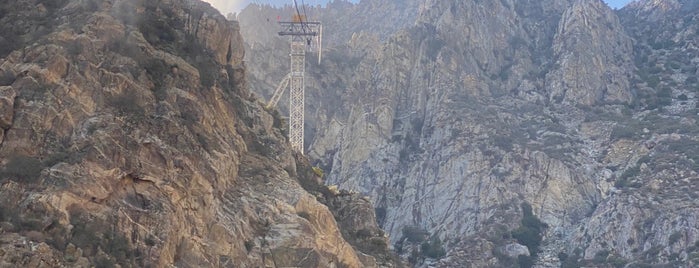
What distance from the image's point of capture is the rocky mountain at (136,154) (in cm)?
2961

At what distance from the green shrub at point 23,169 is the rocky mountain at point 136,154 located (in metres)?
0.04

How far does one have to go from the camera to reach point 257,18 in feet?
405

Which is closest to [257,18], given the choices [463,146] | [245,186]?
[463,146]

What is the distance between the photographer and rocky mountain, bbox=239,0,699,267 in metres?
76.1

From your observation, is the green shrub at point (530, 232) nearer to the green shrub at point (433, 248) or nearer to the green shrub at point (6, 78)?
the green shrub at point (433, 248)

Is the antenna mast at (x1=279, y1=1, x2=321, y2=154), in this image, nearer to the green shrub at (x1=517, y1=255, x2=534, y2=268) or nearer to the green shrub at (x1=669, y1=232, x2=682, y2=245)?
the green shrub at (x1=517, y1=255, x2=534, y2=268)

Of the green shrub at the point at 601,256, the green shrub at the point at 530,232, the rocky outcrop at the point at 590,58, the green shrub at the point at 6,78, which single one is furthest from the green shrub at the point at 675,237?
the green shrub at the point at 6,78

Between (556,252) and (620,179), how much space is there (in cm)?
1005

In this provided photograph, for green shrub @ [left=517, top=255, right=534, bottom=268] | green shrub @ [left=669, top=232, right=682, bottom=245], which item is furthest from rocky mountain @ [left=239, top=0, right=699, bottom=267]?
green shrub @ [left=669, top=232, right=682, bottom=245]

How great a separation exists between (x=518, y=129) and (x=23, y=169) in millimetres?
67655

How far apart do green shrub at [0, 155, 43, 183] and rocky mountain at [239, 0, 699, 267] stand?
47621 millimetres

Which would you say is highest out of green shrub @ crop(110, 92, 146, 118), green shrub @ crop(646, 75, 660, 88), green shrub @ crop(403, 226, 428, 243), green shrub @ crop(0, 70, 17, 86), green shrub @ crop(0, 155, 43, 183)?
green shrub @ crop(646, 75, 660, 88)

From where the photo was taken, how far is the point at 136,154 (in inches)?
1293

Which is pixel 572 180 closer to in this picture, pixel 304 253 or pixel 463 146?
pixel 463 146
